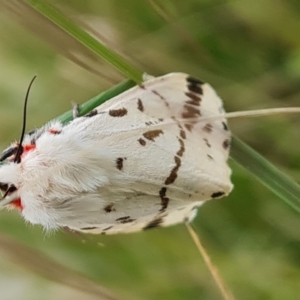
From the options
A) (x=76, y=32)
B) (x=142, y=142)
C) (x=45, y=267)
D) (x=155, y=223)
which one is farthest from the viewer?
(x=45, y=267)

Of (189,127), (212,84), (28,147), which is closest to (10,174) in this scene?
(28,147)

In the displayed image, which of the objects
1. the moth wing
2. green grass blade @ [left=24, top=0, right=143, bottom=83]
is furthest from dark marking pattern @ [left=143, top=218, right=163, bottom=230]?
green grass blade @ [left=24, top=0, right=143, bottom=83]

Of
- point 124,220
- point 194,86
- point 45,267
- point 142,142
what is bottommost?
point 45,267

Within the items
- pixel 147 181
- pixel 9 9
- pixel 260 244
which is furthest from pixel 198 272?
pixel 9 9

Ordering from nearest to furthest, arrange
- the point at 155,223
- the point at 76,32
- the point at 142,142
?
1. the point at 76,32
2. the point at 142,142
3. the point at 155,223

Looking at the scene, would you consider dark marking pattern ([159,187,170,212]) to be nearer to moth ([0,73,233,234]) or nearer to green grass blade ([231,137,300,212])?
moth ([0,73,233,234])

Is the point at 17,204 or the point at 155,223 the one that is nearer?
the point at 17,204

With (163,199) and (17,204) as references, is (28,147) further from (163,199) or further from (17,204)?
(163,199)

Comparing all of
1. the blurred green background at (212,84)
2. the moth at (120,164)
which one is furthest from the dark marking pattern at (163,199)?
the blurred green background at (212,84)

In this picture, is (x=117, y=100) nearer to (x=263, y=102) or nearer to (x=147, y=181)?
(x=147, y=181)

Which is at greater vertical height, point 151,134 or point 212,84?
point 212,84
